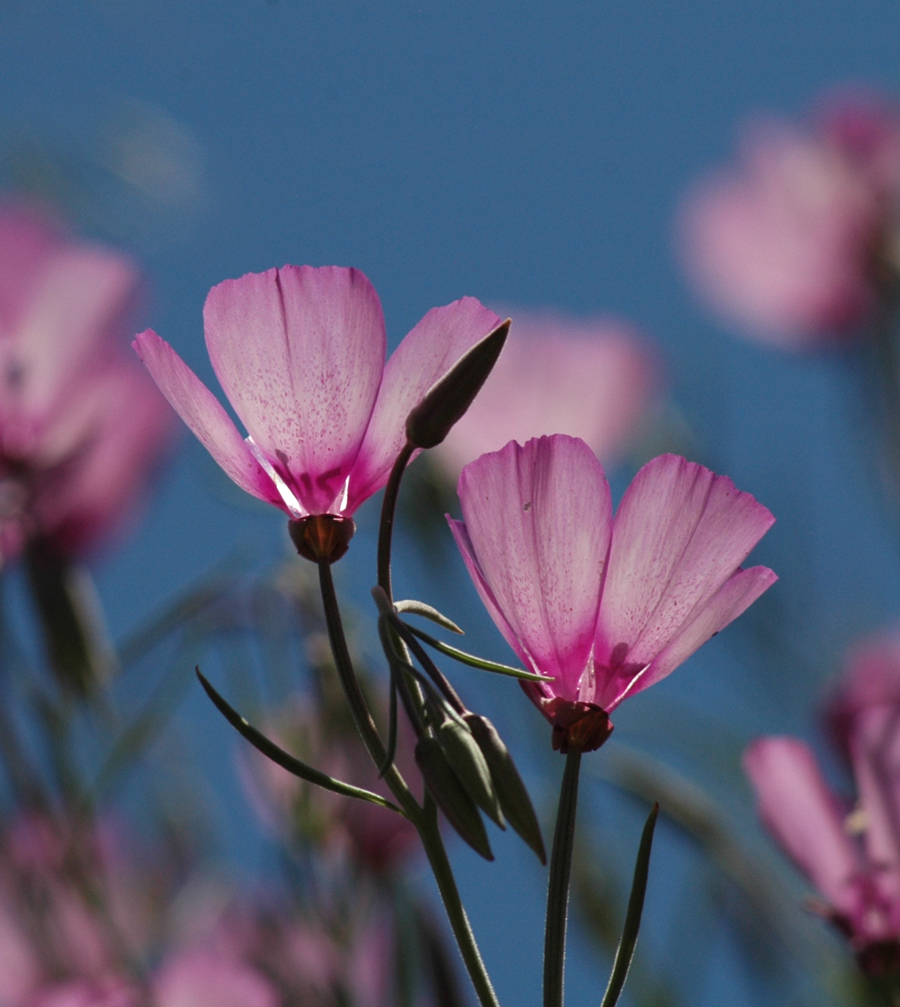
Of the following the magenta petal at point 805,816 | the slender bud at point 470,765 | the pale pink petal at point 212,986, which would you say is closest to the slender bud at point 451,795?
the slender bud at point 470,765

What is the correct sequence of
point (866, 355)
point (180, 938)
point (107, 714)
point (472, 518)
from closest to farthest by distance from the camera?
point (472, 518)
point (107, 714)
point (180, 938)
point (866, 355)

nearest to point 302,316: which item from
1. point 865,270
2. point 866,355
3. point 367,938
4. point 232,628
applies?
point 232,628

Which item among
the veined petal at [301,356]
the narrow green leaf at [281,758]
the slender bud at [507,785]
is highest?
the veined petal at [301,356]

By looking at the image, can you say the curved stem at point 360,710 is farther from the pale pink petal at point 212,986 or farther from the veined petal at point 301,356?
the pale pink petal at point 212,986

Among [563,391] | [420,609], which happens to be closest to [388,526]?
[420,609]

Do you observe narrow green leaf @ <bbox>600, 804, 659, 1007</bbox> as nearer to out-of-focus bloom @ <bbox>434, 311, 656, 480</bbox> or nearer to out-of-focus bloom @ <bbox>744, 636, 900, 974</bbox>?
out-of-focus bloom @ <bbox>744, 636, 900, 974</bbox>

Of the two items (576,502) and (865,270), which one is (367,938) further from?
(865,270)

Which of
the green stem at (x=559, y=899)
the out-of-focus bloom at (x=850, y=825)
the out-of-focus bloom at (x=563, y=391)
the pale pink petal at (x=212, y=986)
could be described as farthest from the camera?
the out-of-focus bloom at (x=563, y=391)
